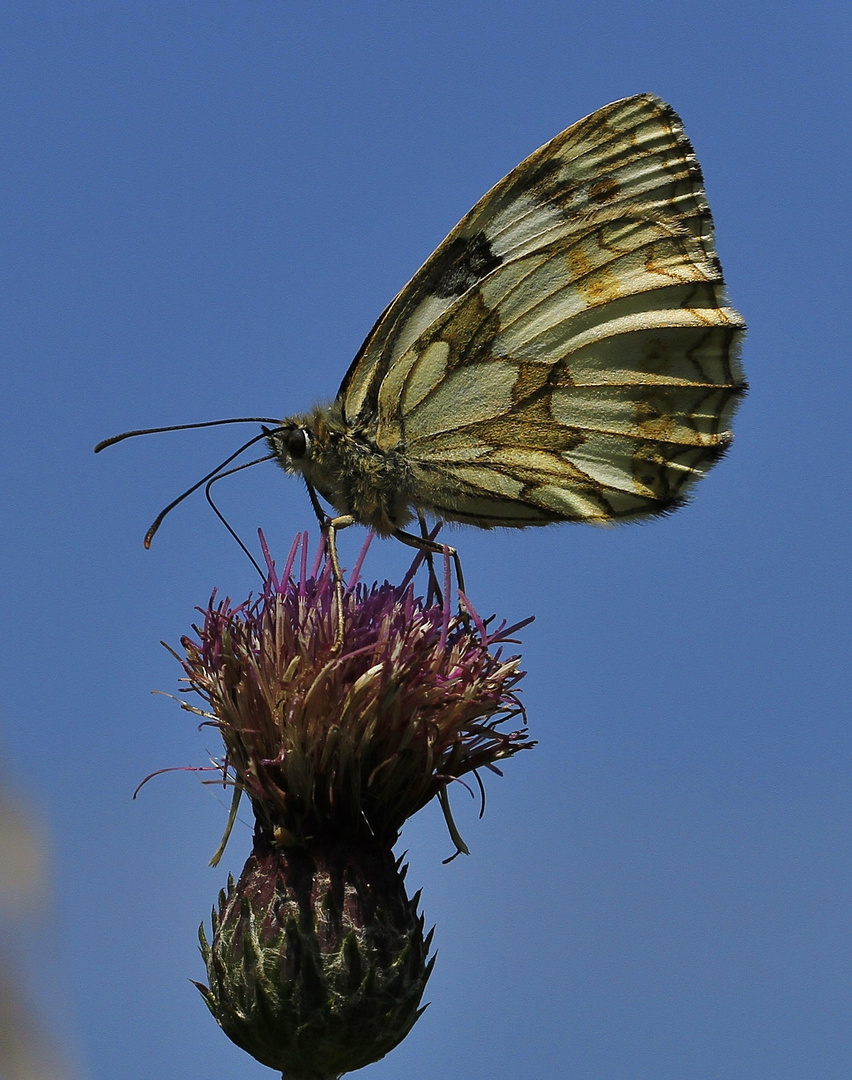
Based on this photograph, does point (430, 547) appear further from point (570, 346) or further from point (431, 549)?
point (570, 346)

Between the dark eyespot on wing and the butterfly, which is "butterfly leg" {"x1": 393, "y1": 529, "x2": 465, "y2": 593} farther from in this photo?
the dark eyespot on wing

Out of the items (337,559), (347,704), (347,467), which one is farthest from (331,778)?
(347,467)

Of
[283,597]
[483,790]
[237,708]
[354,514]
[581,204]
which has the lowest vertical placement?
[483,790]

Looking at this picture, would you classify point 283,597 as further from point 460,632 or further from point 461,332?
point 461,332

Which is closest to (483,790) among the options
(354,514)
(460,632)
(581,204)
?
(460,632)

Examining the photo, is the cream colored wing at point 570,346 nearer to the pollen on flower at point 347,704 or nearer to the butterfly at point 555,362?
the butterfly at point 555,362

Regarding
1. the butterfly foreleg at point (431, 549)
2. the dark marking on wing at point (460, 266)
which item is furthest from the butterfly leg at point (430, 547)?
the dark marking on wing at point (460, 266)
